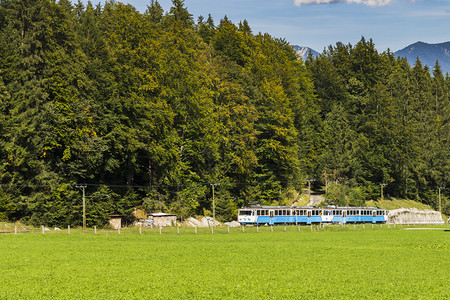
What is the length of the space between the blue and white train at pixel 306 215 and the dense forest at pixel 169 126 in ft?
10.9

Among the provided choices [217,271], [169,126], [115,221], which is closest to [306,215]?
[169,126]

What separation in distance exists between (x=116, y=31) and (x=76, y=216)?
23.7 metres

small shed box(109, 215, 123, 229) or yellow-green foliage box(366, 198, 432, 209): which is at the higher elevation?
small shed box(109, 215, 123, 229)

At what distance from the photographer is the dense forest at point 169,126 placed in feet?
195

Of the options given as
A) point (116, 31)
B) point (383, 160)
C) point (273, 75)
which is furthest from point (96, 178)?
point (383, 160)

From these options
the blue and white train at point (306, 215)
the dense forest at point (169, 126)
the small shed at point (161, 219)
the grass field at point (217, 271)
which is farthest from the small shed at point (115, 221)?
the grass field at point (217, 271)

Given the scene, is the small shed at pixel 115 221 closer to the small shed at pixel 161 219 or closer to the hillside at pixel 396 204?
the small shed at pixel 161 219

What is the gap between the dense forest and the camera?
195ft

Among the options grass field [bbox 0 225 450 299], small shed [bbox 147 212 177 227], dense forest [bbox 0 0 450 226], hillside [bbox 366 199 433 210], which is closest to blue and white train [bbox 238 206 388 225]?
dense forest [bbox 0 0 450 226]

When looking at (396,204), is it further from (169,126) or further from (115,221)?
(115,221)

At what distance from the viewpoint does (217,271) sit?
2791cm

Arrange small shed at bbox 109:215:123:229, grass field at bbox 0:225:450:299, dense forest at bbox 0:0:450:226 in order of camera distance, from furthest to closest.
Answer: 1. small shed at bbox 109:215:123:229
2. dense forest at bbox 0:0:450:226
3. grass field at bbox 0:225:450:299

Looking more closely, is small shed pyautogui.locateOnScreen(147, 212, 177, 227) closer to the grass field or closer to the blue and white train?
the blue and white train

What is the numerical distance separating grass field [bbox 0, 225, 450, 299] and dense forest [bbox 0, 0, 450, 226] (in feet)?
55.4
